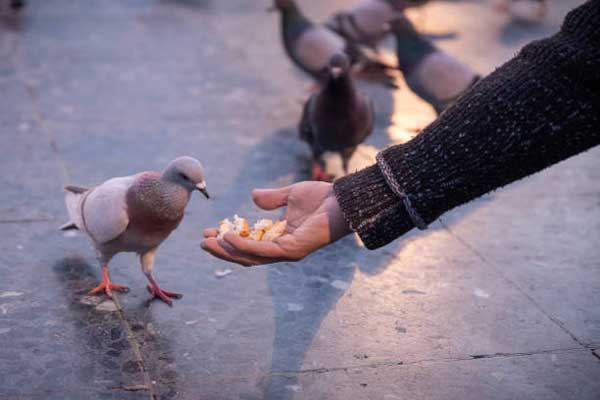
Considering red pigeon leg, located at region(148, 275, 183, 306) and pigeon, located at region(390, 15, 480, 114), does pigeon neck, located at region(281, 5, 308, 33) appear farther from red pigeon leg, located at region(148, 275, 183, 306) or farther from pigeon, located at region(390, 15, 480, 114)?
red pigeon leg, located at region(148, 275, 183, 306)

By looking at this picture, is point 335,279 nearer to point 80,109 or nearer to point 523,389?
point 523,389

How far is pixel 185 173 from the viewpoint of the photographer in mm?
3025

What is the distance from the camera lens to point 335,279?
3508mm

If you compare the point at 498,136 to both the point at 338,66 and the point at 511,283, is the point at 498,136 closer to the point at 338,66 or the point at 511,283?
the point at 511,283

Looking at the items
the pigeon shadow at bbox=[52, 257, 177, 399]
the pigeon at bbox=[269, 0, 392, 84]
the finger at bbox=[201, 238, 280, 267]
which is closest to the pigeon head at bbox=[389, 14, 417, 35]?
the pigeon at bbox=[269, 0, 392, 84]

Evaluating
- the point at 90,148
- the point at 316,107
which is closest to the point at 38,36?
the point at 90,148

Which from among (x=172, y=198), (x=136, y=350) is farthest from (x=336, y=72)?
(x=136, y=350)

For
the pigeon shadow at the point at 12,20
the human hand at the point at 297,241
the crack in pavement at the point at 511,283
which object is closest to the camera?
the human hand at the point at 297,241

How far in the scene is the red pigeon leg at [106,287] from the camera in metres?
3.26

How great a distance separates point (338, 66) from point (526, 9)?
5644 millimetres

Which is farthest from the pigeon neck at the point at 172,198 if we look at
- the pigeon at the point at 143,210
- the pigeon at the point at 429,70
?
the pigeon at the point at 429,70

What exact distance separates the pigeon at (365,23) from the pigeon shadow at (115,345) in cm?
440

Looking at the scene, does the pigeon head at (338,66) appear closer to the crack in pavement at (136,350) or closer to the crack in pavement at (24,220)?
the crack in pavement at (24,220)

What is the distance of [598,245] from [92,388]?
269 centimetres
